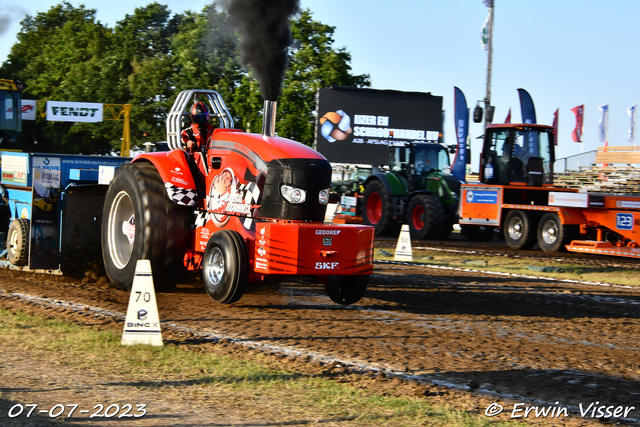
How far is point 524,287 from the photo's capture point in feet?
36.1

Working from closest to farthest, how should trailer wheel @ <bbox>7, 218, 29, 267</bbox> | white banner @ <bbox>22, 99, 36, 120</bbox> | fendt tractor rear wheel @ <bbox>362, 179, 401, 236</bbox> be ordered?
trailer wheel @ <bbox>7, 218, 29, 267</bbox>
fendt tractor rear wheel @ <bbox>362, 179, 401, 236</bbox>
white banner @ <bbox>22, 99, 36, 120</bbox>

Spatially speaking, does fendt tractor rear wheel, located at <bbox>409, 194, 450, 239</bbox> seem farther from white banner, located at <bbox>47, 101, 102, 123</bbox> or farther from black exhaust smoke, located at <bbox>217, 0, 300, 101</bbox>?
white banner, located at <bbox>47, 101, 102, 123</bbox>

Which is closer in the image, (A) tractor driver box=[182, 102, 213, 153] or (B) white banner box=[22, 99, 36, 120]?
(A) tractor driver box=[182, 102, 213, 153]

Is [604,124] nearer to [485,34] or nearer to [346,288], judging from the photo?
[485,34]

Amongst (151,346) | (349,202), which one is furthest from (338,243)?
(349,202)

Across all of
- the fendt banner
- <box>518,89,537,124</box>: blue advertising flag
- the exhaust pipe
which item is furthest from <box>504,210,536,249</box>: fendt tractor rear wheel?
the exhaust pipe

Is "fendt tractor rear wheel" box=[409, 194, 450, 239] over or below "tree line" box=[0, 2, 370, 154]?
below

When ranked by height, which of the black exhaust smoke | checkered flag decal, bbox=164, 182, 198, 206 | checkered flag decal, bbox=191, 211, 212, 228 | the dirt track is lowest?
the dirt track

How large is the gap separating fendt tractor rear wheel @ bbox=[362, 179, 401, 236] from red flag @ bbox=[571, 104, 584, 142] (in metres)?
23.1

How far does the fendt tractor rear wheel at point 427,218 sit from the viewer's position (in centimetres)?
1962

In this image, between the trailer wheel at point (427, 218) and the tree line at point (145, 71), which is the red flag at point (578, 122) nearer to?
the tree line at point (145, 71)

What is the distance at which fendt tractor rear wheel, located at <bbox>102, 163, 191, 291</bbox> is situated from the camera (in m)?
8.12

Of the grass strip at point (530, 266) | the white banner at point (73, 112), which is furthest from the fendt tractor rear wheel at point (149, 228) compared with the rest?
the white banner at point (73, 112)

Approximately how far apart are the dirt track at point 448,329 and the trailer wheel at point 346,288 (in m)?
0.13
